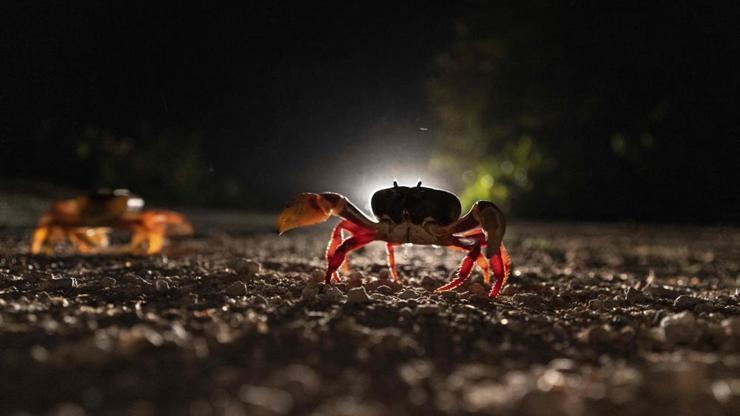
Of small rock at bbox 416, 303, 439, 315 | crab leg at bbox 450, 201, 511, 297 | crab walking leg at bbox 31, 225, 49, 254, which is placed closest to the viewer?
small rock at bbox 416, 303, 439, 315

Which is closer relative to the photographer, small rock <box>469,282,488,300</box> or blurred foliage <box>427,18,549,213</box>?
small rock <box>469,282,488,300</box>

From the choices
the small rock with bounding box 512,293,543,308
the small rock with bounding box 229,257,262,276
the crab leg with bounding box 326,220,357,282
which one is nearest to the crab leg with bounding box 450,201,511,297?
the small rock with bounding box 512,293,543,308

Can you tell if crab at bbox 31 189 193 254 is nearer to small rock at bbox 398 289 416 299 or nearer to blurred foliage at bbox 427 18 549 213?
small rock at bbox 398 289 416 299

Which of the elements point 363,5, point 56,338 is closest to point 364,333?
point 56,338

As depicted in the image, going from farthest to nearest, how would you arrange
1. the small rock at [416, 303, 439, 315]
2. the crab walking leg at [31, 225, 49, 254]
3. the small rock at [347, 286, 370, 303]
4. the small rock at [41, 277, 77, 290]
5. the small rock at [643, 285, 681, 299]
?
the crab walking leg at [31, 225, 49, 254]
the small rock at [643, 285, 681, 299]
the small rock at [41, 277, 77, 290]
the small rock at [347, 286, 370, 303]
the small rock at [416, 303, 439, 315]

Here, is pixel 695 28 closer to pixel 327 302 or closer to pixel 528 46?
pixel 528 46

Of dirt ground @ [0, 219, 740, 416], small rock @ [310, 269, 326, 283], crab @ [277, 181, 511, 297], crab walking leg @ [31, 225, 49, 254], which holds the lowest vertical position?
dirt ground @ [0, 219, 740, 416]

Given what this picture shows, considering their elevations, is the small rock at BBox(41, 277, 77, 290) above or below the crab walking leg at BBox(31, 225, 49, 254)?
below

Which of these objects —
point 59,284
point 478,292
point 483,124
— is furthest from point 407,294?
point 483,124
